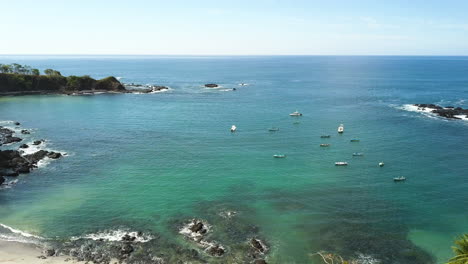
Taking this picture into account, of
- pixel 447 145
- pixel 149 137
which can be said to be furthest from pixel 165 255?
pixel 447 145

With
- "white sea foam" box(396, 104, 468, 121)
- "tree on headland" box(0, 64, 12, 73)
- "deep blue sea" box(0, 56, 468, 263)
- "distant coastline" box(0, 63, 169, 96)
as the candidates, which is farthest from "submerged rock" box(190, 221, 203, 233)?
"tree on headland" box(0, 64, 12, 73)

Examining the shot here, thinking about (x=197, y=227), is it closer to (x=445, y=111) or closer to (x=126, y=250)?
(x=126, y=250)

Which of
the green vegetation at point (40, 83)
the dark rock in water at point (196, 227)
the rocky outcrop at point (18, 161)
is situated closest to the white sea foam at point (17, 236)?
the dark rock in water at point (196, 227)

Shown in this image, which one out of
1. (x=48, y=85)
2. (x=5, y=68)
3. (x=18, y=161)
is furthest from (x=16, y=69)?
(x=18, y=161)

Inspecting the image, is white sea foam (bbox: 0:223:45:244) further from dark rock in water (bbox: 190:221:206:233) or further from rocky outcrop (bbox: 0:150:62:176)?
rocky outcrop (bbox: 0:150:62:176)

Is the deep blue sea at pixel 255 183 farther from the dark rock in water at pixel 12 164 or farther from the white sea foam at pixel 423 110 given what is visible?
the white sea foam at pixel 423 110

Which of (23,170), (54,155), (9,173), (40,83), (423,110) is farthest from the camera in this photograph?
(40,83)
